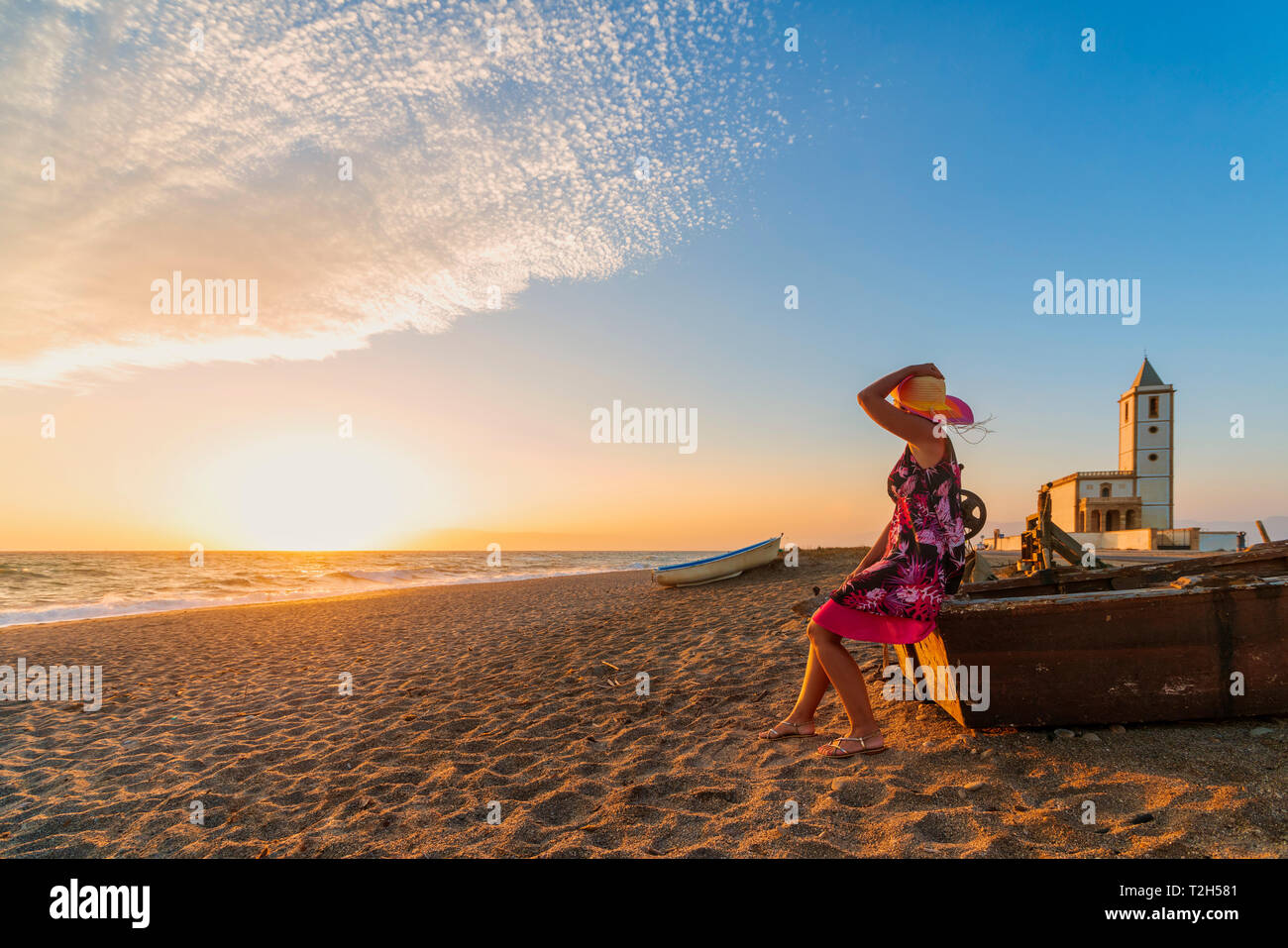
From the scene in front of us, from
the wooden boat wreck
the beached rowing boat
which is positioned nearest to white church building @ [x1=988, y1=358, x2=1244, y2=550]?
the beached rowing boat

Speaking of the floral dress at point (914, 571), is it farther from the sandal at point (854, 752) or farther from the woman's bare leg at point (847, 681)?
the sandal at point (854, 752)

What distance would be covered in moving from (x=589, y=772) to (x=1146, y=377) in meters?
55.1

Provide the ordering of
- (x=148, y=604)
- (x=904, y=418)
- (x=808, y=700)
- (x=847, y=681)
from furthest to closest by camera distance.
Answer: (x=148, y=604)
(x=808, y=700)
(x=847, y=681)
(x=904, y=418)

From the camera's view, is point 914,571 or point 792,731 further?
point 792,731

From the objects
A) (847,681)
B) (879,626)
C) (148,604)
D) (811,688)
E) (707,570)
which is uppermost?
(879,626)

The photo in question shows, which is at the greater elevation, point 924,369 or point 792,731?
point 924,369

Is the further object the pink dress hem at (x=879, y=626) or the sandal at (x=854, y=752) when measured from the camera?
the sandal at (x=854, y=752)

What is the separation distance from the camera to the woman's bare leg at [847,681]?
12.3 feet

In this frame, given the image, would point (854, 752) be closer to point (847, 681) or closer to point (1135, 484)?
point (847, 681)

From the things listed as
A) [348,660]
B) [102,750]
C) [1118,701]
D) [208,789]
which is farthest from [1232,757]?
[348,660]

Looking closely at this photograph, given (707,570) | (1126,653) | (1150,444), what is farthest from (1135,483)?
(1126,653)

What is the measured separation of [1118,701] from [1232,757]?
51 cm

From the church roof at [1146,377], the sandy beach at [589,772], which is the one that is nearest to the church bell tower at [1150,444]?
the church roof at [1146,377]

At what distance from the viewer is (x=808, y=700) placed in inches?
164
